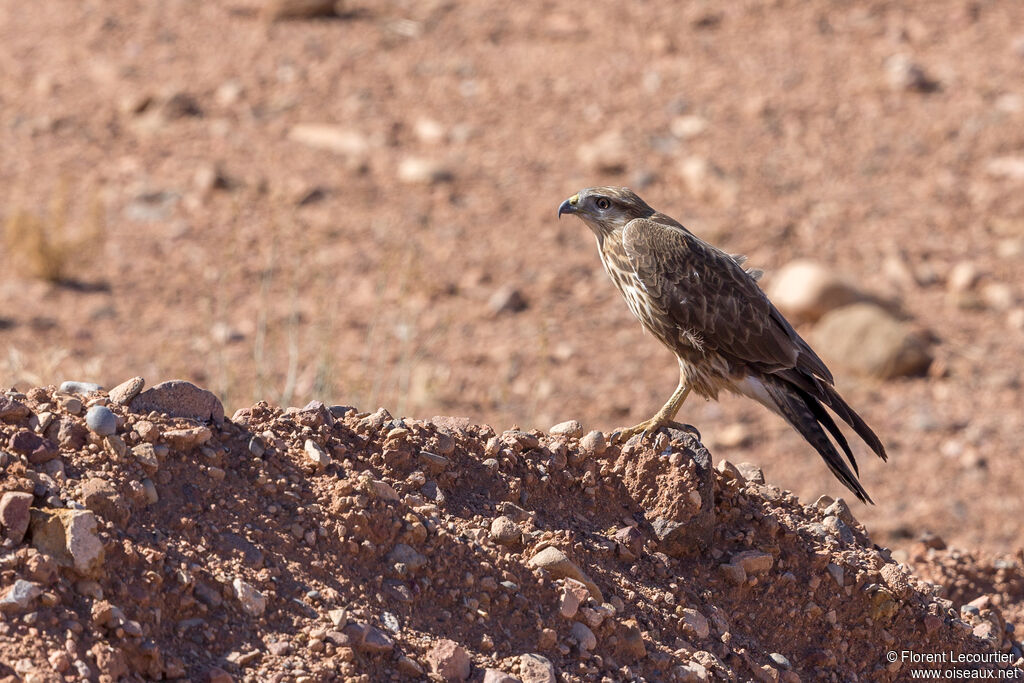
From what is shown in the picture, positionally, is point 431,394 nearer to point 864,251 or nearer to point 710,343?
point 710,343

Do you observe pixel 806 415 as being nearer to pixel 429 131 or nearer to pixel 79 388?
pixel 79 388

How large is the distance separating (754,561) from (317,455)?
5.55 ft

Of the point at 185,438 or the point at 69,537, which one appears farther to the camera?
the point at 185,438

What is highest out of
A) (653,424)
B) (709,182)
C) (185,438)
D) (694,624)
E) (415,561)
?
(709,182)

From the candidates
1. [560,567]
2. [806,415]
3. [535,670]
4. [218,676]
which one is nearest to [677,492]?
[560,567]

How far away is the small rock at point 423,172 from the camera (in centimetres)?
1156

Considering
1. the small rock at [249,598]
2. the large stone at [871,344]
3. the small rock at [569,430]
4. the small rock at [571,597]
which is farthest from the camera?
the large stone at [871,344]

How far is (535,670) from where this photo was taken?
3578 mm

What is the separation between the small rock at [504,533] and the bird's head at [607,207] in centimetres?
196

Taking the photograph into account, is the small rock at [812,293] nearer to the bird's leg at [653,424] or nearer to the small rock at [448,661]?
the bird's leg at [653,424]

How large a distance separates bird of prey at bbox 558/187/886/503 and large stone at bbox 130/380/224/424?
1.97 m

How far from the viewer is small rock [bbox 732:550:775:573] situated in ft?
14.8

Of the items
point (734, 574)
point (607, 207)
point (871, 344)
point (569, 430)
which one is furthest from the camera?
point (871, 344)

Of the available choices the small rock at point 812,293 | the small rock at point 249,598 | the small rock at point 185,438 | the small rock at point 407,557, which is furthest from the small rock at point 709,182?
the small rock at point 249,598
